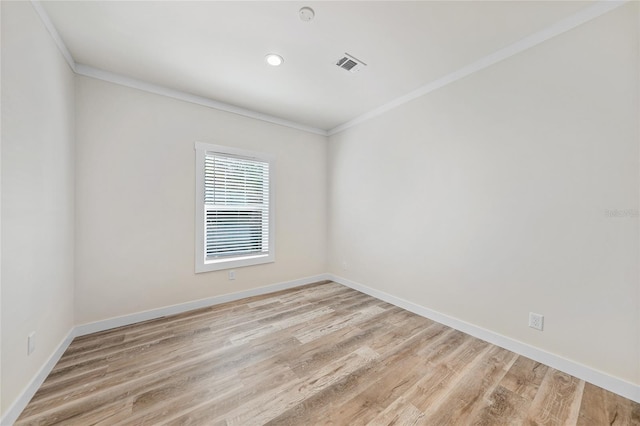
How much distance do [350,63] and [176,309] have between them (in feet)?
11.4

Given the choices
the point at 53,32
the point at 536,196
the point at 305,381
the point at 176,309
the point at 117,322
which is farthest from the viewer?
the point at 176,309

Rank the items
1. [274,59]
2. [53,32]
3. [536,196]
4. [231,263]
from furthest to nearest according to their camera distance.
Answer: [231,263], [274,59], [536,196], [53,32]

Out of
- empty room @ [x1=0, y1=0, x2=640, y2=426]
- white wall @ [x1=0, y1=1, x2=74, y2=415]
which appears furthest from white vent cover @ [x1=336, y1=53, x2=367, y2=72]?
white wall @ [x1=0, y1=1, x2=74, y2=415]

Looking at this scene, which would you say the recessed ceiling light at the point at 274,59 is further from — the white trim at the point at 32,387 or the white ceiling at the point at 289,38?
the white trim at the point at 32,387

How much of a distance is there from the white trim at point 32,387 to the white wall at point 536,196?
338cm

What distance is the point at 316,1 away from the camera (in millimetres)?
1703

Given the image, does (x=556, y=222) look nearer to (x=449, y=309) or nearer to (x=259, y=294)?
(x=449, y=309)

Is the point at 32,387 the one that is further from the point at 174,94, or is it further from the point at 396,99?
the point at 396,99

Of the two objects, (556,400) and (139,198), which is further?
(139,198)

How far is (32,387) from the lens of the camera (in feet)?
5.18

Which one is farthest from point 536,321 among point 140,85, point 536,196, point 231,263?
point 140,85

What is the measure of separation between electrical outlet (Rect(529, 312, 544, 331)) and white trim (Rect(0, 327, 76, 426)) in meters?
3.69

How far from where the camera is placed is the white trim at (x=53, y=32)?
169cm

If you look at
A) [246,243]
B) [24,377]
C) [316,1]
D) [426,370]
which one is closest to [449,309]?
[426,370]
